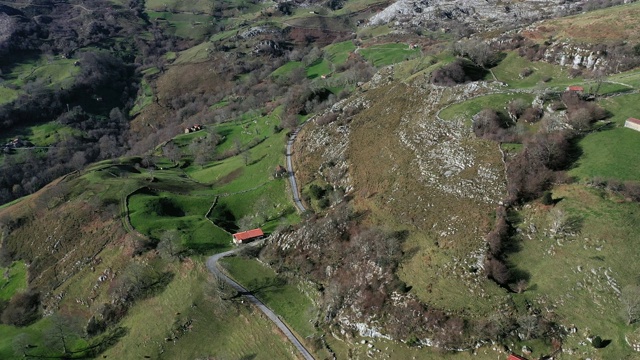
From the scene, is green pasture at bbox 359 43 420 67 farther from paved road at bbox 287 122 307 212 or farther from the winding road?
the winding road

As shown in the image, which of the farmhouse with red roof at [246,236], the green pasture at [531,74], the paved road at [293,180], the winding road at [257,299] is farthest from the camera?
the green pasture at [531,74]

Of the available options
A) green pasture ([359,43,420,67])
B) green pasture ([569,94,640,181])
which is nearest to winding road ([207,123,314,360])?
green pasture ([569,94,640,181])

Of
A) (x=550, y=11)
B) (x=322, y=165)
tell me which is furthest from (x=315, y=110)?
(x=550, y=11)

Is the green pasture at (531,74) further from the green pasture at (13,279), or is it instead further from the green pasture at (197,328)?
the green pasture at (13,279)

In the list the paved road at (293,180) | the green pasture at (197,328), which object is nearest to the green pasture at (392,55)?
the paved road at (293,180)

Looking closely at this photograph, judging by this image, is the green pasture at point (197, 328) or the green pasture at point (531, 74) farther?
the green pasture at point (531, 74)

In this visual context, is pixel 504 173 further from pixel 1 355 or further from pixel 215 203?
pixel 1 355
